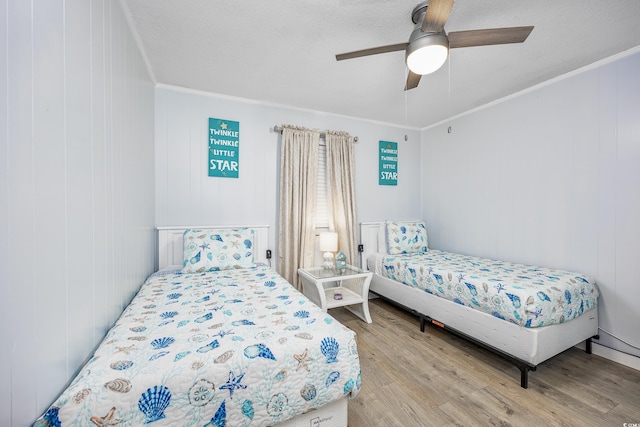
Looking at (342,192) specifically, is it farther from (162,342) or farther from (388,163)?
(162,342)

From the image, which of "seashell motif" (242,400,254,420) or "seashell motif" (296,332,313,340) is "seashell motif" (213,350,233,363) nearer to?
"seashell motif" (242,400,254,420)

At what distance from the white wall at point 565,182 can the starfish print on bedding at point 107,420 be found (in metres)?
3.39

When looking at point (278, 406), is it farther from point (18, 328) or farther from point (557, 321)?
point (557, 321)

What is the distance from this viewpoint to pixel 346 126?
11.3ft

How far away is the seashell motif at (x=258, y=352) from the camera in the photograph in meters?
1.05

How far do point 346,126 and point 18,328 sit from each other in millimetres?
3379

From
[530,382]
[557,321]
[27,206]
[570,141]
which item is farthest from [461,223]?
[27,206]

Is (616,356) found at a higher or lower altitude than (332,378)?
lower

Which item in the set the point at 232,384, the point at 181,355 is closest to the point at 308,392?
the point at 232,384

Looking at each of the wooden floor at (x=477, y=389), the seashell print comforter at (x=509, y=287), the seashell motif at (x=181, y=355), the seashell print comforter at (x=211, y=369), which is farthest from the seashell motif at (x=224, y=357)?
the seashell print comforter at (x=509, y=287)

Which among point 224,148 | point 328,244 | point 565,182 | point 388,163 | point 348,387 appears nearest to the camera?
point 348,387

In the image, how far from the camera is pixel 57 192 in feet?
2.98

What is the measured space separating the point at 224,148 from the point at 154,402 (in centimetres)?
244

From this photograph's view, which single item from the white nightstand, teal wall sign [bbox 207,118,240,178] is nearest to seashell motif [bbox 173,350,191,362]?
the white nightstand
